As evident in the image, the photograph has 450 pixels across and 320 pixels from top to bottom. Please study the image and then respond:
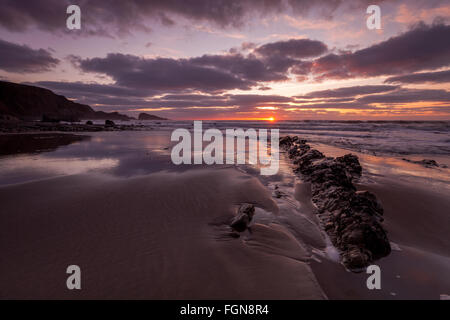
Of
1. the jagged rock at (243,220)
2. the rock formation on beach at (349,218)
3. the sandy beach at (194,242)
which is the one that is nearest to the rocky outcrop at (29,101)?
the sandy beach at (194,242)

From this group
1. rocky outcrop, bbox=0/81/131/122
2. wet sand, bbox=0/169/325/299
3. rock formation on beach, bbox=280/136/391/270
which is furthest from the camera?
rocky outcrop, bbox=0/81/131/122

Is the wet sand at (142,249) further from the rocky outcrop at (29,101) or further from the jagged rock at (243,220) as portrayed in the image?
the rocky outcrop at (29,101)

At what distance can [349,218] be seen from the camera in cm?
344

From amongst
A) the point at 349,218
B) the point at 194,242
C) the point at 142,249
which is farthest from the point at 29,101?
the point at 349,218

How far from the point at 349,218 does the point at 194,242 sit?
8.81 feet

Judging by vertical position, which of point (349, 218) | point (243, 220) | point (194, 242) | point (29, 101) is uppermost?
point (29, 101)

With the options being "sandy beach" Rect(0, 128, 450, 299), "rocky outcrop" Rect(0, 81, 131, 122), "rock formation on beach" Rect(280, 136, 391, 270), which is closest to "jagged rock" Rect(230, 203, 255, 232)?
"sandy beach" Rect(0, 128, 450, 299)

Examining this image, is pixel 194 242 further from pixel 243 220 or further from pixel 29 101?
pixel 29 101

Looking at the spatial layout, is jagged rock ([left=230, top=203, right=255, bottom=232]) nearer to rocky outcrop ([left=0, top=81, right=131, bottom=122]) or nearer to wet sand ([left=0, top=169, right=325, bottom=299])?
wet sand ([left=0, top=169, right=325, bottom=299])

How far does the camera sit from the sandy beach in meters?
2.29

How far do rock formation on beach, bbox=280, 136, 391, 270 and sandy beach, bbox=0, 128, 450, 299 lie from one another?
163mm

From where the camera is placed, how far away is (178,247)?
2998mm

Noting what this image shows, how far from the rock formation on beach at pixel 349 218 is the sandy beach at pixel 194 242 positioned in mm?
163
